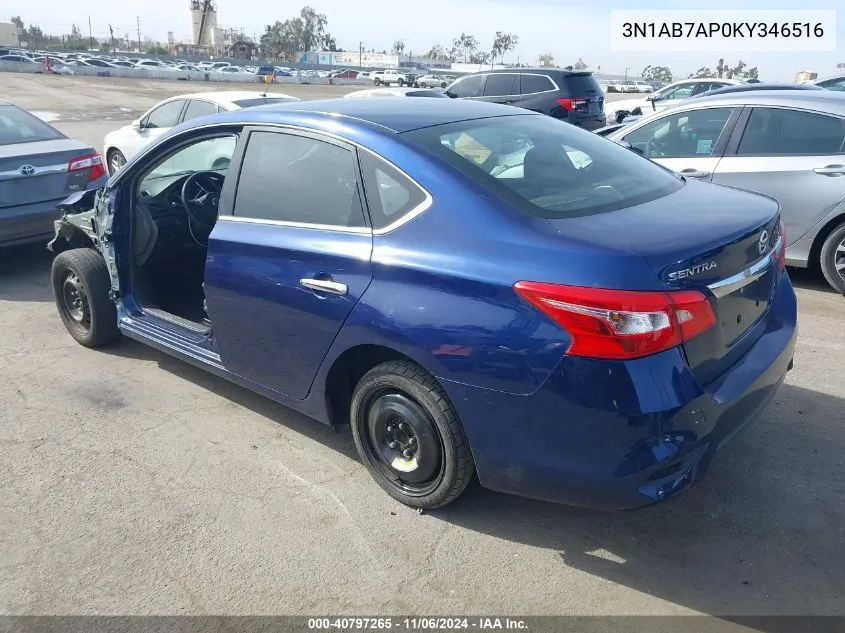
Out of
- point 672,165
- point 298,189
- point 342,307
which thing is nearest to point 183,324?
point 298,189

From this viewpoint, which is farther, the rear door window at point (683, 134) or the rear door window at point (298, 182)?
the rear door window at point (683, 134)

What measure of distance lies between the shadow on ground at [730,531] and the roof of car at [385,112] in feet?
5.40

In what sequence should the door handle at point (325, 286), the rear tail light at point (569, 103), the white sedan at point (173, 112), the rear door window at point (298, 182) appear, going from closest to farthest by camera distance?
1. the door handle at point (325, 286)
2. the rear door window at point (298, 182)
3. the white sedan at point (173, 112)
4. the rear tail light at point (569, 103)

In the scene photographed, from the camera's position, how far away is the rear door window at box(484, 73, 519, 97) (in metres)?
14.1

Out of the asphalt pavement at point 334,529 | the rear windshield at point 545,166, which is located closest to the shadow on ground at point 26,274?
the asphalt pavement at point 334,529

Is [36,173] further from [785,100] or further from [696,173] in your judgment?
[785,100]

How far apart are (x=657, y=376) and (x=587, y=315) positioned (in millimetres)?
312

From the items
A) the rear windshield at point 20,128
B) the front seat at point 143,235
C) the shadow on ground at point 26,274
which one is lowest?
the shadow on ground at point 26,274

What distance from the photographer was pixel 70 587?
2838 millimetres

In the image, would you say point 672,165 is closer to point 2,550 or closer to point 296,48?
point 2,550

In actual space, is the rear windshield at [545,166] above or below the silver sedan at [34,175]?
above

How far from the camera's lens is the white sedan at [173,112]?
8852mm

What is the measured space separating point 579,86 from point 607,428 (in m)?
12.2

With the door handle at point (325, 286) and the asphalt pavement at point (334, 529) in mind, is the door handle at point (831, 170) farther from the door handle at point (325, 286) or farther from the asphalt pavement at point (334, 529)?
the door handle at point (325, 286)
